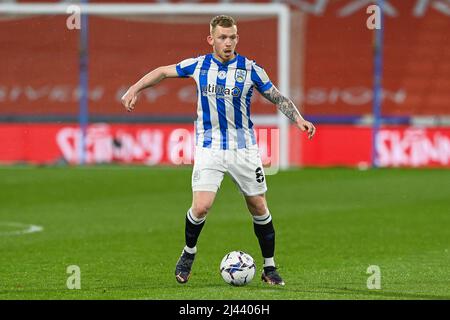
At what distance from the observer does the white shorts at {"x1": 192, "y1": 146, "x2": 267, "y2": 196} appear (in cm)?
891

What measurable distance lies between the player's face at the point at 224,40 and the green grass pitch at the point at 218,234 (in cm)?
178

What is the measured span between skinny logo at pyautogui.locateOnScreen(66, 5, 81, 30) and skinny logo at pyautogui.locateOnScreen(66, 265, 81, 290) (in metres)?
14.5

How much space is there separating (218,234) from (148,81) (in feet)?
14.8

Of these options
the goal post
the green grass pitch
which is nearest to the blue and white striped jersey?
the green grass pitch

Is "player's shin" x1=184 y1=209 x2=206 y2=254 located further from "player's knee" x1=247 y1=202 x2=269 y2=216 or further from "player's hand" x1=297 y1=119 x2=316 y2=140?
"player's hand" x1=297 y1=119 x2=316 y2=140

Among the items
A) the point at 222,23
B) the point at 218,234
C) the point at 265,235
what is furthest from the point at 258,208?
the point at 218,234

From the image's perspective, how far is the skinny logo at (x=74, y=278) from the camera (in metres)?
8.76

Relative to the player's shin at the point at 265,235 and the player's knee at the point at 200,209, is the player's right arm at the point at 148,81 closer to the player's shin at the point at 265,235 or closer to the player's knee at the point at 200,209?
the player's knee at the point at 200,209

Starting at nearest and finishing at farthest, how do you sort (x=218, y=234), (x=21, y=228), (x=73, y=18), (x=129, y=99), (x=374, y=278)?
(x=129, y=99) → (x=374, y=278) → (x=218, y=234) → (x=21, y=228) → (x=73, y=18)

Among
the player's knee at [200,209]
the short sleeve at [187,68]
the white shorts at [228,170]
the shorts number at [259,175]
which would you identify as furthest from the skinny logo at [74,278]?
the short sleeve at [187,68]

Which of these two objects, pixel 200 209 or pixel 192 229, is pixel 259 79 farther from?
pixel 192 229

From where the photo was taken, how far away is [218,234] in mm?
13180

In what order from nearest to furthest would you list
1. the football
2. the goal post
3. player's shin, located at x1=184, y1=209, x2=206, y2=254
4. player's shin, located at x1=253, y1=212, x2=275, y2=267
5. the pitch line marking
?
the football, player's shin, located at x1=184, y1=209, x2=206, y2=254, player's shin, located at x1=253, y1=212, x2=275, y2=267, the pitch line marking, the goal post

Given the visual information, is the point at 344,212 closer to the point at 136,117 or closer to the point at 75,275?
the point at 75,275
